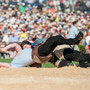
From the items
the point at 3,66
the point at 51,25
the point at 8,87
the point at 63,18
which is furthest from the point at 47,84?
the point at 63,18

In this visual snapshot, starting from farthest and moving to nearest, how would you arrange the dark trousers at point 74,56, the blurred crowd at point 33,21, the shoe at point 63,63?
1. the blurred crowd at point 33,21
2. the shoe at point 63,63
3. the dark trousers at point 74,56

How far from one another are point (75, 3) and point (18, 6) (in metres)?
3.93

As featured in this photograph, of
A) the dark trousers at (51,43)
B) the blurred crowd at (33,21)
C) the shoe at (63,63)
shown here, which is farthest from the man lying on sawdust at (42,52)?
the blurred crowd at (33,21)

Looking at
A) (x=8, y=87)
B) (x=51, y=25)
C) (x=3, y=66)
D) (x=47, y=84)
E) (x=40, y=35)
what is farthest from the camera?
(x=51, y=25)

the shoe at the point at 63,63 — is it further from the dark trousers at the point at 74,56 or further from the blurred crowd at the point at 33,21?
the blurred crowd at the point at 33,21

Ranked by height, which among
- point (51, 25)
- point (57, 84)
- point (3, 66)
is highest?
point (57, 84)

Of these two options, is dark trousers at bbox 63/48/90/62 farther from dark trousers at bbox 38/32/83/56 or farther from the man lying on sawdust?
dark trousers at bbox 38/32/83/56

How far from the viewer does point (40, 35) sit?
18516 mm

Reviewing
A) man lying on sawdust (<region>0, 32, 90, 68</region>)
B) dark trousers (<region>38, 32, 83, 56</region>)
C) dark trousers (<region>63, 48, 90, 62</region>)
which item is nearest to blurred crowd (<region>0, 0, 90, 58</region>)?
dark trousers (<region>63, 48, 90, 62</region>)

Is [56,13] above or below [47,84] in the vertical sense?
below

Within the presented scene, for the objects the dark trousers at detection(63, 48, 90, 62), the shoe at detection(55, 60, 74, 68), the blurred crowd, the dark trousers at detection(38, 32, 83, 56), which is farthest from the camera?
the blurred crowd

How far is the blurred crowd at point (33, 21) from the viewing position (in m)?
19.0

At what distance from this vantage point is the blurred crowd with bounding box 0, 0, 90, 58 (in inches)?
749

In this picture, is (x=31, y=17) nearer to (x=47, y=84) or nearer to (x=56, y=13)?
(x=56, y=13)
